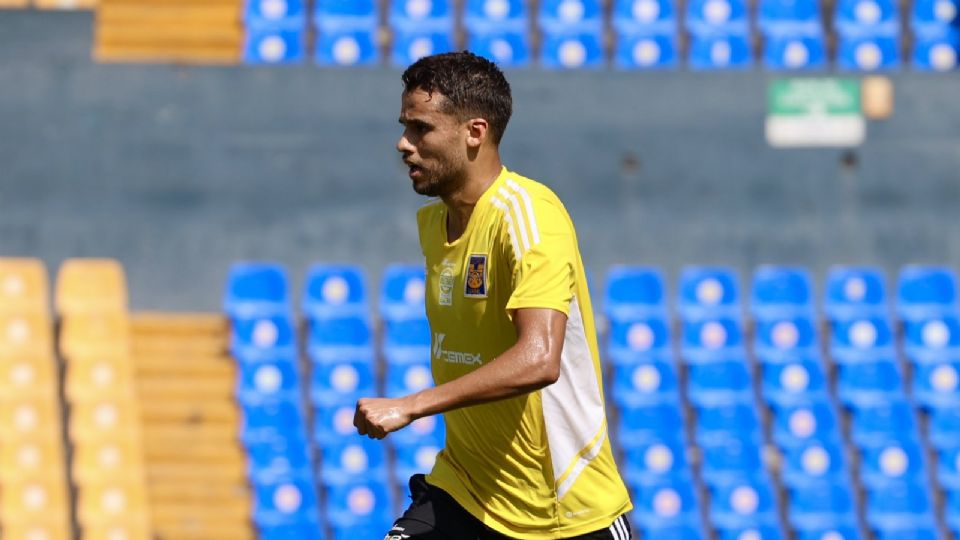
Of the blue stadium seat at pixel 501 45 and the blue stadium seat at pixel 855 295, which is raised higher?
the blue stadium seat at pixel 501 45

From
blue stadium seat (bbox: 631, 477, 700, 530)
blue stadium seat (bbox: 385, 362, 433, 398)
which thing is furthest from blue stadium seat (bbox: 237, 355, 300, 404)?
blue stadium seat (bbox: 631, 477, 700, 530)

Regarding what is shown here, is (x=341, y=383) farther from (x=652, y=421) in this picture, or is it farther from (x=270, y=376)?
(x=652, y=421)

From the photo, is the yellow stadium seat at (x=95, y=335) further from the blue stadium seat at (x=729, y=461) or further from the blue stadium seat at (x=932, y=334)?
the blue stadium seat at (x=932, y=334)

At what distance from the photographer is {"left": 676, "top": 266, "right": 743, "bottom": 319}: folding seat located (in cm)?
1115

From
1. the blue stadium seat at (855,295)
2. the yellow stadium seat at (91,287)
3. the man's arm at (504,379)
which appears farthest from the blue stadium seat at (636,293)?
the man's arm at (504,379)

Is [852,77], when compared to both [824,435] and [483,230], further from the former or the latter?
[483,230]

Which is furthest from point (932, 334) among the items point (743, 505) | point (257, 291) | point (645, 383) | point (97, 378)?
point (97, 378)

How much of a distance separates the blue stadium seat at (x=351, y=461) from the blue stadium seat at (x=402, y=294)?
3.18 ft

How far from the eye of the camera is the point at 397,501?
10289 mm

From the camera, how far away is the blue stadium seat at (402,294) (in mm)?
10883

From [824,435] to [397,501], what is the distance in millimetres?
2946

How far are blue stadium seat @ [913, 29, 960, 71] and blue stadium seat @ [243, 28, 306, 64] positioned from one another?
4.94 meters

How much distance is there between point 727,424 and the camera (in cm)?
1067

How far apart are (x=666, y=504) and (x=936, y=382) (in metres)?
2.30
